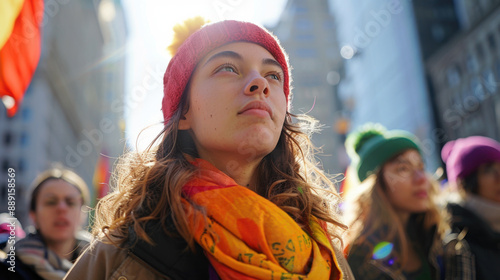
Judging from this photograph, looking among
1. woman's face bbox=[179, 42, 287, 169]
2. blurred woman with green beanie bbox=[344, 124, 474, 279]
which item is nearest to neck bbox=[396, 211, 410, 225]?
blurred woman with green beanie bbox=[344, 124, 474, 279]

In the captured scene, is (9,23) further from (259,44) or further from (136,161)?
(259,44)

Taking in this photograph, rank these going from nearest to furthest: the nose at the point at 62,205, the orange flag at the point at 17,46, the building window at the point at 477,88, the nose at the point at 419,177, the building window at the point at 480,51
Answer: the orange flag at the point at 17,46, the nose at the point at 419,177, the nose at the point at 62,205, the building window at the point at 477,88, the building window at the point at 480,51

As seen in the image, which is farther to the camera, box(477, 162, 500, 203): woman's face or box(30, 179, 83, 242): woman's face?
box(477, 162, 500, 203): woman's face

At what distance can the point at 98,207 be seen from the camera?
2.16 meters

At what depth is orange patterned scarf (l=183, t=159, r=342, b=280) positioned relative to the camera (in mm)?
1689

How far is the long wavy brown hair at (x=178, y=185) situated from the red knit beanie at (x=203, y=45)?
83 mm

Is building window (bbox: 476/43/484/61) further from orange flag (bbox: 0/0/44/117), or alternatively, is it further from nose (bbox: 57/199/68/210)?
orange flag (bbox: 0/0/44/117)

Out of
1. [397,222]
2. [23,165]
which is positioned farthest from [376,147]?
[23,165]

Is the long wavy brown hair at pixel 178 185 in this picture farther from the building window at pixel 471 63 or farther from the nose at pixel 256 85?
the building window at pixel 471 63

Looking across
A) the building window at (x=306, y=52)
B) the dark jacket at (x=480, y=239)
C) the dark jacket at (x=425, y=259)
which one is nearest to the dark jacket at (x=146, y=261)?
the dark jacket at (x=425, y=259)

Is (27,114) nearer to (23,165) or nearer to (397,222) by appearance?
(23,165)

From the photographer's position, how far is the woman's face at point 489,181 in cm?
407

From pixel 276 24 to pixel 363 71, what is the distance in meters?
19.6

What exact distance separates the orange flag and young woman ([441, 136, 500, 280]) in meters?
3.77
